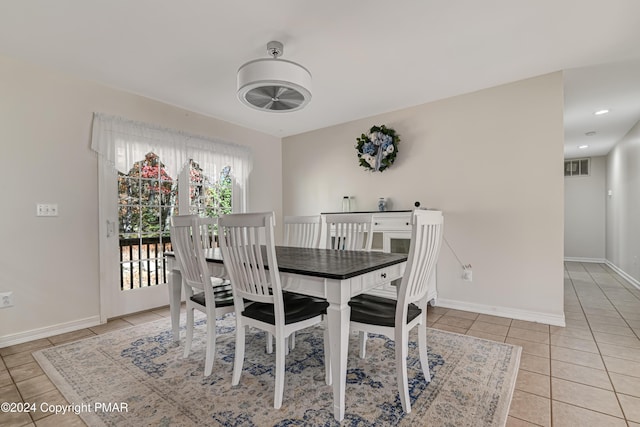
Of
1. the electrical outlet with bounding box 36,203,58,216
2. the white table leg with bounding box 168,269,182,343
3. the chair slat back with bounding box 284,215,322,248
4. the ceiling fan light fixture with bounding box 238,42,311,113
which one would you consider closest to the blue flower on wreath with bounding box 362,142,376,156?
the chair slat back with bounding box 284,215,322,248

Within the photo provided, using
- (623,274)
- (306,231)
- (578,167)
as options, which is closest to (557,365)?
(306,231)

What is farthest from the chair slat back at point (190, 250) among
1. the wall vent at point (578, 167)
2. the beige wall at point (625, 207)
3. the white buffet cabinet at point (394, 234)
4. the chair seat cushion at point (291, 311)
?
the wall vent at point (578, 167)

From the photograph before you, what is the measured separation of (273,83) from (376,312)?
1.51m

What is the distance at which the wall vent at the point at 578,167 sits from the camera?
6.51 m

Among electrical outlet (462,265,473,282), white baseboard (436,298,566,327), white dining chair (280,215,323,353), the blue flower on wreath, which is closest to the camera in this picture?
white baseboard (436,298,566,327)

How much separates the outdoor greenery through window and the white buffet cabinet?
7.62 feet

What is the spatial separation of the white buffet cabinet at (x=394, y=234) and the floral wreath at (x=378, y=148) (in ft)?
2.44

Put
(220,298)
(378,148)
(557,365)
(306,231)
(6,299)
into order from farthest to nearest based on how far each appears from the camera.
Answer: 1. (378,148)
2. (306,231)
3. (6,299)
4. (220,298)
5. (557,365)

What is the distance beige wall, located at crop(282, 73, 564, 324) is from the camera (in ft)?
9.43

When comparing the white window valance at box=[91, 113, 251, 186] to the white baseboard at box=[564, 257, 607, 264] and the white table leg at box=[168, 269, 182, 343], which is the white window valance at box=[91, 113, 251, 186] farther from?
the white baseboard at box=[564, 257, 607, 264]

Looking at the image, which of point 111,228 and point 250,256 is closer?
point 250,256

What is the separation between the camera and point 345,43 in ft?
7.72

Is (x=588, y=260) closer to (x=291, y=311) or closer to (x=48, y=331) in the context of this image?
(x=291, y=311)

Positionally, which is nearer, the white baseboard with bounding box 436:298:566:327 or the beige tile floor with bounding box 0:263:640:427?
the beige tile floor with bounding box 0:263:640:427
